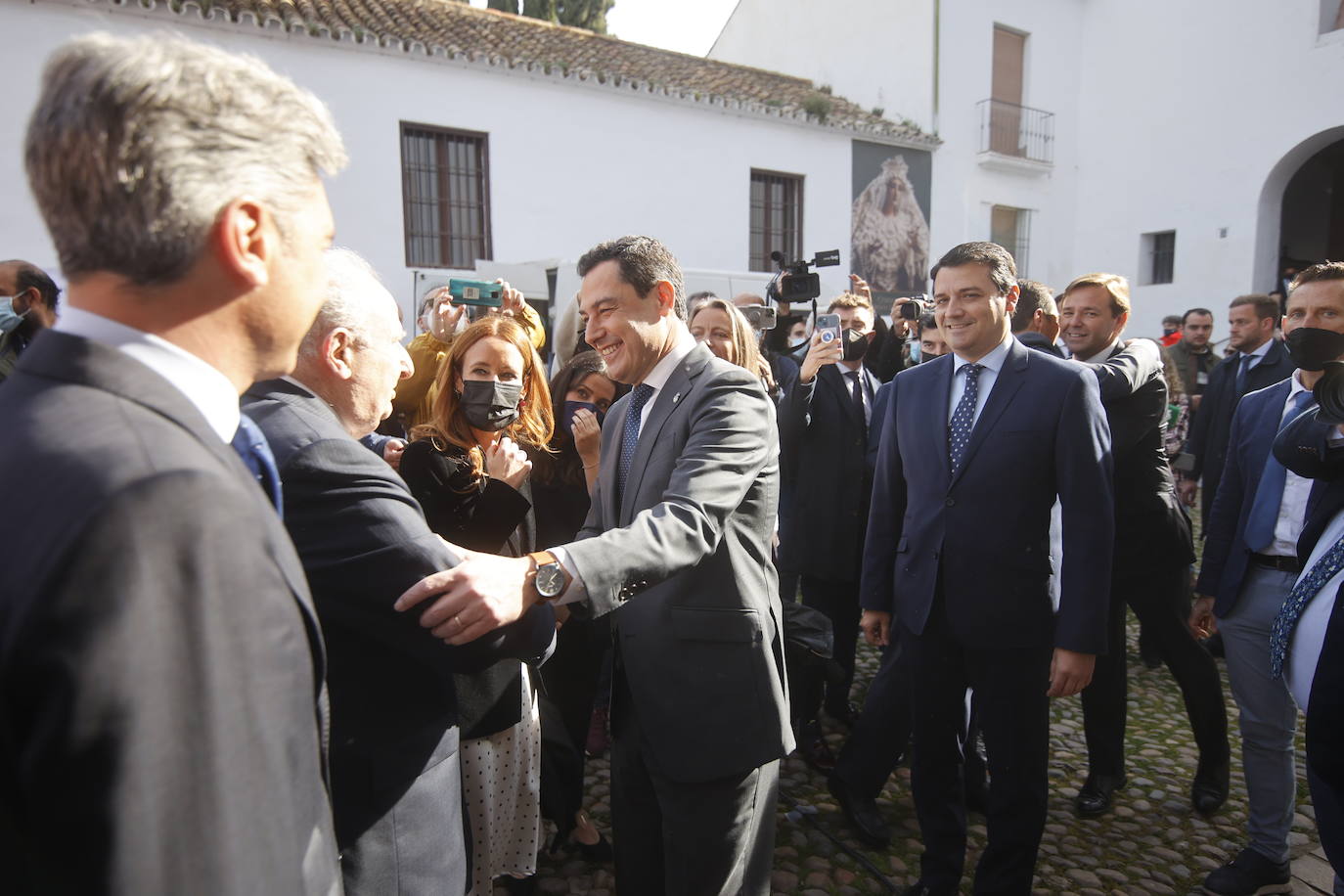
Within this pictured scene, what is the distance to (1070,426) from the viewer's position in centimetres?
255

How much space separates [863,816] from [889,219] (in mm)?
15301

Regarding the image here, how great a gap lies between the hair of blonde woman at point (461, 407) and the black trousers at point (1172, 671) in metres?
2.52

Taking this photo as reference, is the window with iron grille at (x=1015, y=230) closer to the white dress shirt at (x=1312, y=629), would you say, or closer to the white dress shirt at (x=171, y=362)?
the white dress shirt at (x=1312, y=629)

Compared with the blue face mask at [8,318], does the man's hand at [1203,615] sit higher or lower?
lower

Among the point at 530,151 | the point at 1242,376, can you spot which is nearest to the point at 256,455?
the point at 1242,376

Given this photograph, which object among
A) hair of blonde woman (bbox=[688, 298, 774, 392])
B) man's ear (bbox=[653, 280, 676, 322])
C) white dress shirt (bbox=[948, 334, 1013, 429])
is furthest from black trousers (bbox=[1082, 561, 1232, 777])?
man's ear (bbox=[653, 280, 676, 322])

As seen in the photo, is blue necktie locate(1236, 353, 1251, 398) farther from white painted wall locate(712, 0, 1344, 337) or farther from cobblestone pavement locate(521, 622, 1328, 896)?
white painted wall locate(712, 0, 1344, 337)

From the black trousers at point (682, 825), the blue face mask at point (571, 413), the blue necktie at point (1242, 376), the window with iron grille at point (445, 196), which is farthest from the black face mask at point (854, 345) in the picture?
the window with iron grille at point (445, 196)

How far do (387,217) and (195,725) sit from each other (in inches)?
489

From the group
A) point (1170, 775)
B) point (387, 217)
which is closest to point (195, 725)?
point (1170, 775)

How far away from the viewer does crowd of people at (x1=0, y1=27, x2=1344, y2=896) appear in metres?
0.71

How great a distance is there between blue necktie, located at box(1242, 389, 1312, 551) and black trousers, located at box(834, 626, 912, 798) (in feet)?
4.26

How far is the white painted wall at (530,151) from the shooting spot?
10188 millimetres

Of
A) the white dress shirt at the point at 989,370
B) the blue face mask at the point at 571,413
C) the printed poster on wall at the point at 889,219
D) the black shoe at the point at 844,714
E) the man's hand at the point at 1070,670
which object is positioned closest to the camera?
the man's hand at the point at 1070,670
